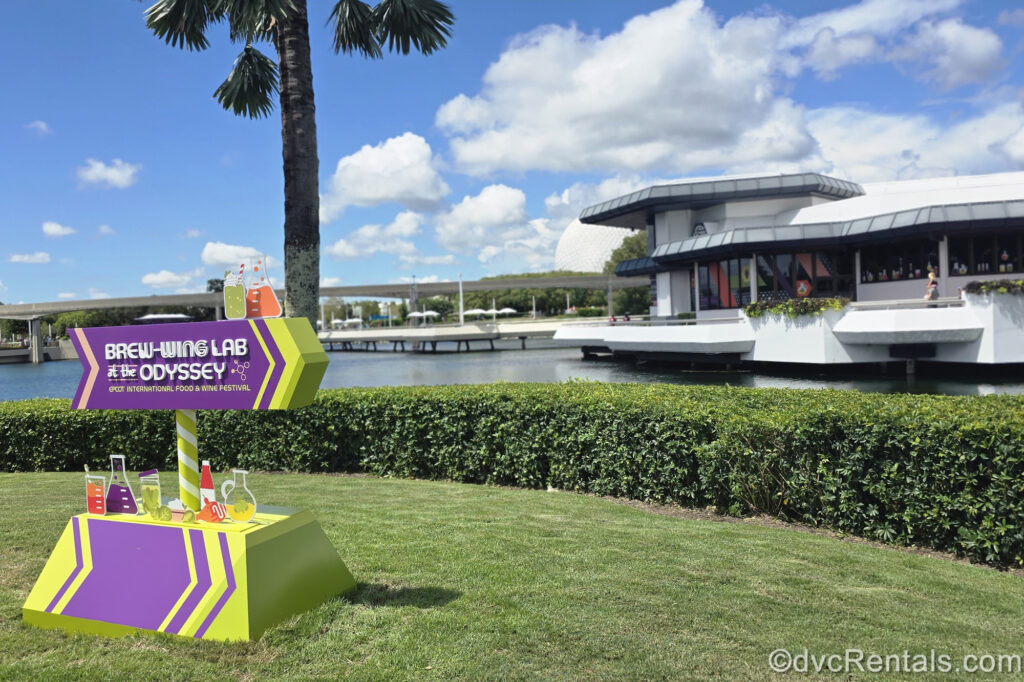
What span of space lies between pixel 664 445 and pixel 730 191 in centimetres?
2873

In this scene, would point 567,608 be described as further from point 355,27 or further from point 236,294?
point 355,27

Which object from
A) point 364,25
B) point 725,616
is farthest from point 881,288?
point 725,616

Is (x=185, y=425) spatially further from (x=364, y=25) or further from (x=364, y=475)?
(x=364, y=25)

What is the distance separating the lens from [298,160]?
9977 millimetres

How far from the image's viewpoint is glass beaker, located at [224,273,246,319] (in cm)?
442

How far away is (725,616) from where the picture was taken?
432 centimetres

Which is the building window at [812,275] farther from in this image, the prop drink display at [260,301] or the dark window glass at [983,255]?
the prop drink display at [260,301]

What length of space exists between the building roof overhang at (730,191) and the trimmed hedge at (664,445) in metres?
26.5

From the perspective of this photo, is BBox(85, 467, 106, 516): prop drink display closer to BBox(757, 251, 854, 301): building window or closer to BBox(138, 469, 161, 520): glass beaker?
BBox(138, 469, 161, 520): glass beaker

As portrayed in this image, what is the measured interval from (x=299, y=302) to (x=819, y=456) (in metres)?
7.31

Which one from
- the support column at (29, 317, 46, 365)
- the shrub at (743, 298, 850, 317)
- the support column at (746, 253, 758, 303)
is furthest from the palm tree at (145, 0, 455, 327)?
the support column at (29, 317, 46, 365)

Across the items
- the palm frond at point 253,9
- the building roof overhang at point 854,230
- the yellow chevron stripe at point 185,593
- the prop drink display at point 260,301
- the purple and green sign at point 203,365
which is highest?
the palm frond at point 253,9

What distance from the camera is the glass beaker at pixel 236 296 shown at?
4.42 metres

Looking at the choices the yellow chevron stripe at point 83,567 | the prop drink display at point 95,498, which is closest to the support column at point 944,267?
the prop drink display at point 95,498
